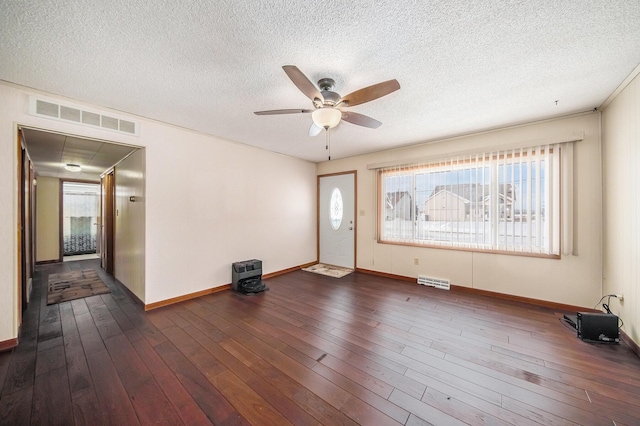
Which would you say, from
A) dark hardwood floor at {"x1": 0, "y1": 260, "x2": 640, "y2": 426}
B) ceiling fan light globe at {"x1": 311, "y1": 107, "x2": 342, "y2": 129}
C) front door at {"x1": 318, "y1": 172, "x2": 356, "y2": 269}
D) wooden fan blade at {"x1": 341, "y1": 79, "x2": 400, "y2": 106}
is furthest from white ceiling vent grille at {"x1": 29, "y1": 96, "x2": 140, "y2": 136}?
front door at {"x1": 318, "y1": 172, "x2": 356, "y2": 269}

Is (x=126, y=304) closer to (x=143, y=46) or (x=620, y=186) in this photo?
(x=143, y=46)

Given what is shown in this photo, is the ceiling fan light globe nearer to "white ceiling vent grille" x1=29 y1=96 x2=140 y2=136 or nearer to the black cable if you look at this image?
"white ceiling vent grille" x1=29 y1=96 x2=140 y2=136

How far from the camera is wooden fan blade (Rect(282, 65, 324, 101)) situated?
1.63 metres

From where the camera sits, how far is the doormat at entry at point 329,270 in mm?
4801

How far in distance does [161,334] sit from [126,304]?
1.30m

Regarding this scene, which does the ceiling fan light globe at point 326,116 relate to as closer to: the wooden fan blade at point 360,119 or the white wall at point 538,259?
the wooden fan blade at point 360,119

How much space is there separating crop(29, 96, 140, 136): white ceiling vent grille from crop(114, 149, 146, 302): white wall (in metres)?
0.34

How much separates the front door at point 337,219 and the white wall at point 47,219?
6712mm

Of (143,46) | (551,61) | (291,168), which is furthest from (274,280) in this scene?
(551,61)

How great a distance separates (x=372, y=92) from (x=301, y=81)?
582 millimetres

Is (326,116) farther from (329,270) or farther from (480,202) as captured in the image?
(329,270)

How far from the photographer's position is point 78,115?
2.59 meters

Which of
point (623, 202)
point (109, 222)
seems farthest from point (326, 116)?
point (109, 222)

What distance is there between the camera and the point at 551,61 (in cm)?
193
